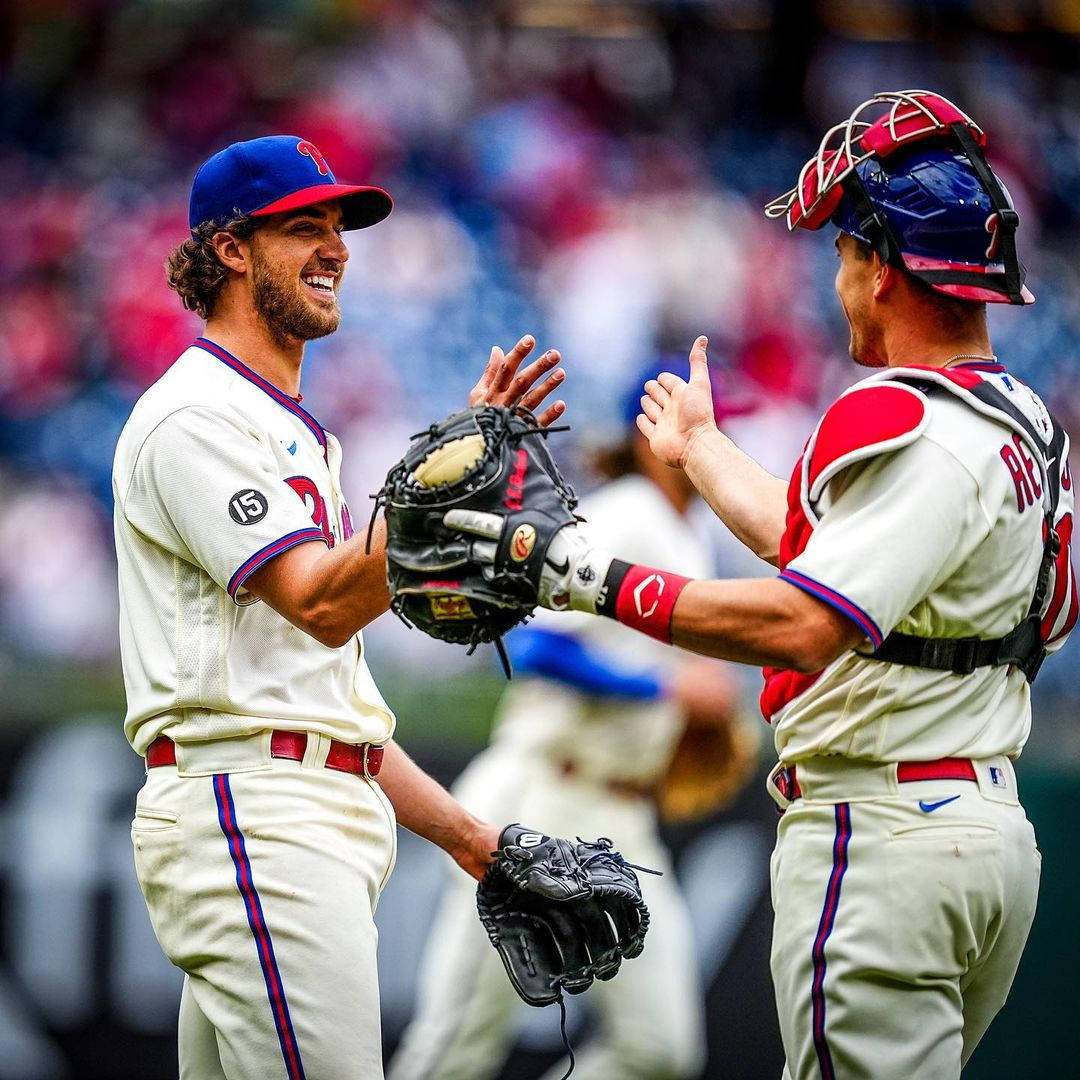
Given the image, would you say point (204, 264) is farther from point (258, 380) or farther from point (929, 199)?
point (929, 199)

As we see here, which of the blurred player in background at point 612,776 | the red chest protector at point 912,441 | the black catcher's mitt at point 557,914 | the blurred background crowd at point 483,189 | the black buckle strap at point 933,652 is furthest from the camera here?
the blurred background crowd at point 483,189

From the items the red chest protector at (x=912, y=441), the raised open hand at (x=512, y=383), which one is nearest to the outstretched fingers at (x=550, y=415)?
the raised open hand at (x=512, y=383)

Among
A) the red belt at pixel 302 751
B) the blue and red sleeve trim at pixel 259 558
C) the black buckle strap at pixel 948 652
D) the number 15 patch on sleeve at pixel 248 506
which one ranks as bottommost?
the red belt at pixel 302 751

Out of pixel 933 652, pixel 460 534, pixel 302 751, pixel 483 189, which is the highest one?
pixel 483 189

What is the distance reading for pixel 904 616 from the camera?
9.82 feet

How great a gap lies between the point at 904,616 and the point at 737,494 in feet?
2.25

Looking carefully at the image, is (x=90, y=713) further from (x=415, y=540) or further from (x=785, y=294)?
(x=785, y=294)

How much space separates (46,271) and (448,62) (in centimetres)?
306

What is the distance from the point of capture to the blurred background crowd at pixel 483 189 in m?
9.27

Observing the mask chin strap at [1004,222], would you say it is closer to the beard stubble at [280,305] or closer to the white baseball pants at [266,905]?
the beard stubble at [280,305]

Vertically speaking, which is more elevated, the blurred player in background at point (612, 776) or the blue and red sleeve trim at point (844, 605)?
the blue and red sleeve trim at point (844, 605)

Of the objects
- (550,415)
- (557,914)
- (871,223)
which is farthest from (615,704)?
(871,223)

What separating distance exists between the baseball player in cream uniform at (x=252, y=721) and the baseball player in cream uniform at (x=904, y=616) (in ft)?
2.31

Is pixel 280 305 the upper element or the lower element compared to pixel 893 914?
upper
